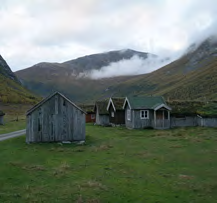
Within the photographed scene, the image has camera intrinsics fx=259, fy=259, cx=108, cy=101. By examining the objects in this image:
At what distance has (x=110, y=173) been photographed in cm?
1689

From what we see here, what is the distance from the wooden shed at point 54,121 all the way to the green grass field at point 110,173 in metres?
2.52

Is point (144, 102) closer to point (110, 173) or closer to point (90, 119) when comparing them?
point (90, 119)

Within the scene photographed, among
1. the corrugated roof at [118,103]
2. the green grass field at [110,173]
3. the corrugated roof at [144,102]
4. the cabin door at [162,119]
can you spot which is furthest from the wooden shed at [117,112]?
the green grass field at [110,173]

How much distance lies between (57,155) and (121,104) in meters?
28.6

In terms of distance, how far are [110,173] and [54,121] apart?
47.2 ft

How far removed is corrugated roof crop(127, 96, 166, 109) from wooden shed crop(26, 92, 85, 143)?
51.3 feet

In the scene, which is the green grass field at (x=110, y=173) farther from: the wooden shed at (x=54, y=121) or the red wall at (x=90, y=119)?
the red wall at (x=90, y=119)

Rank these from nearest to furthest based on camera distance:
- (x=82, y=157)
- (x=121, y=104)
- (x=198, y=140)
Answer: (x=82, y=157) < (x=198, y=140) < (x=121, y=104)

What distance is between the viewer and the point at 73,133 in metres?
30.1

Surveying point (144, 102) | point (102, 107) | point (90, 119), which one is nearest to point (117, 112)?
point (102, 107)

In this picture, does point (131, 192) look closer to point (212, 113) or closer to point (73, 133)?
point (73, 133)

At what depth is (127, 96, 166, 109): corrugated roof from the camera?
4388 centimetres

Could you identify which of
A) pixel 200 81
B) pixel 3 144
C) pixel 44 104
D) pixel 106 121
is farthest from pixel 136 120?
pixel 200 81

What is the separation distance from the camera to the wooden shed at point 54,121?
2903 cm
